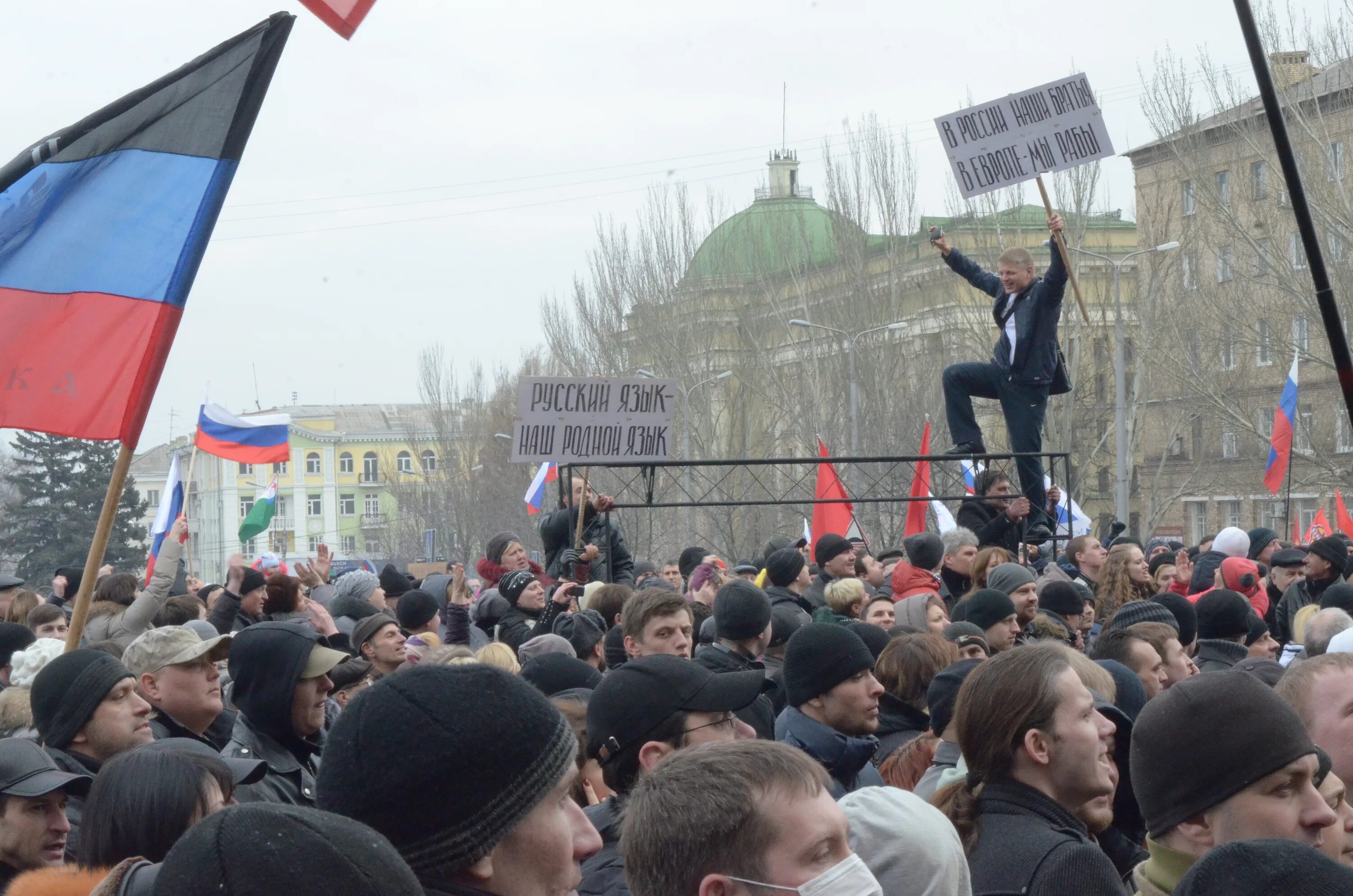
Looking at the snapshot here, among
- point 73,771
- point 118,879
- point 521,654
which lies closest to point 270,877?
point 118,879

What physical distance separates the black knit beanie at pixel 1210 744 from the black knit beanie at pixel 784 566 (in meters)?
5.62

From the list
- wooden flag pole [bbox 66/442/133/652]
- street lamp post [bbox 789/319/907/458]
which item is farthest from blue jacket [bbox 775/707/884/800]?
street lamp post [bbox 789/319/907/458]

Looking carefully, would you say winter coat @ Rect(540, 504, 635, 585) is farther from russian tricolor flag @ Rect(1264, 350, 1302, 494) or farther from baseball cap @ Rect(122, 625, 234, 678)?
russian tricolor flag @ Rect(1264, 350, 1302, 494)

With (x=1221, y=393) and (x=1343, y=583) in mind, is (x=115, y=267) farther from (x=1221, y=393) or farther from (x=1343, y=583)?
(x=1221, y=393)

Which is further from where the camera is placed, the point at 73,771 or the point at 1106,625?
the point at 1106,625

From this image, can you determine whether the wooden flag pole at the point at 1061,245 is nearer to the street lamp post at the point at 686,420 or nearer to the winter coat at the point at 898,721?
the winter coat at the point at 898,721

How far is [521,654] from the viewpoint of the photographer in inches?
244

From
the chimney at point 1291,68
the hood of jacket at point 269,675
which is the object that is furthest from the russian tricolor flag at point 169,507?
the chimney at point 1291,68

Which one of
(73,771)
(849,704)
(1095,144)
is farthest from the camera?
(1095,144)

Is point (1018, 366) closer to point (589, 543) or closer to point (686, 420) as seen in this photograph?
point (589, 543)

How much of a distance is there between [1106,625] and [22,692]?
4968mm

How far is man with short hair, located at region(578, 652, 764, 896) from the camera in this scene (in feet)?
12.4

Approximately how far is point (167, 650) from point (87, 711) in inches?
22.7

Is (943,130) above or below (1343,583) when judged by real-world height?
above
